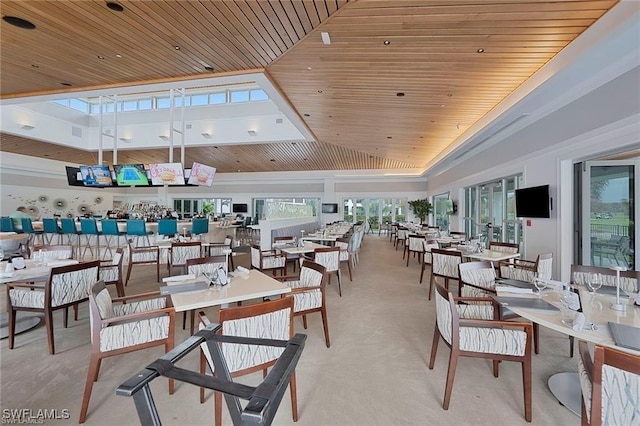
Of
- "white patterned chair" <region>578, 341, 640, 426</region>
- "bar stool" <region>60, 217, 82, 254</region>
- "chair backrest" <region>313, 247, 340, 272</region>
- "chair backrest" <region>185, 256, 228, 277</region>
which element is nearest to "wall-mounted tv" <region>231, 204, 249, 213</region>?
"bar stool" <region>60, 217, 82, 254</region>

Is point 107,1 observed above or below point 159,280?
above

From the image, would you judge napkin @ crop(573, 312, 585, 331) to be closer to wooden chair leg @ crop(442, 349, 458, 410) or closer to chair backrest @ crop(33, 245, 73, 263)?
wooden chair leg @ crop(442, 349, 458, 410)

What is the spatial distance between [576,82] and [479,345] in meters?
4.02

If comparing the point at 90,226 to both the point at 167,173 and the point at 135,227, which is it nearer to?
the point at 135,227

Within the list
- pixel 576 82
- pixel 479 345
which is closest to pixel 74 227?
pixel 479 345

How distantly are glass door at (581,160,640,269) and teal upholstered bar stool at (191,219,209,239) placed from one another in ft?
28.8


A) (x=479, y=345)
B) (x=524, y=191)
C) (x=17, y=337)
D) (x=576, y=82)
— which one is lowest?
(x=17, y=337)

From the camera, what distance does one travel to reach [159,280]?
5504 millimetres

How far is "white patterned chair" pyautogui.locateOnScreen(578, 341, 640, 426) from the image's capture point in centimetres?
120

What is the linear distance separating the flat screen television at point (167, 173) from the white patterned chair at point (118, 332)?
6647mm

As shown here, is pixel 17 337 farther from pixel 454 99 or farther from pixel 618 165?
pixel 618 165

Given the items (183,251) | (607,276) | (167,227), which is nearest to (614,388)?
(607,276)

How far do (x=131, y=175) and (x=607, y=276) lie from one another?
10652 mm

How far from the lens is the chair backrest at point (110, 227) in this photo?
771 centimetres
